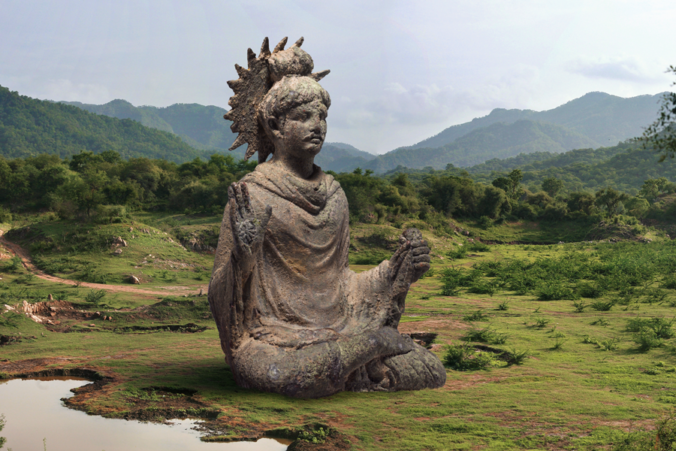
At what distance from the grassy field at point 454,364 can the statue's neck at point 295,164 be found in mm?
2488

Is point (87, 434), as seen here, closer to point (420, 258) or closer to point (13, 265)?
point (420, 258)

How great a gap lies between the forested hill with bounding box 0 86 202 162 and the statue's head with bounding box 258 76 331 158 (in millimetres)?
71875

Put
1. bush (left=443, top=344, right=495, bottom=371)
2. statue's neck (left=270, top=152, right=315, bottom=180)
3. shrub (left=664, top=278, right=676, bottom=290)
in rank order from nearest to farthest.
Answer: statue's neck (left=270, top=152, right=315, bottom=180), bush (left=443, top=344, right=495, bottom=371), shrub (left=664, top=278, right=676, bottom=290)

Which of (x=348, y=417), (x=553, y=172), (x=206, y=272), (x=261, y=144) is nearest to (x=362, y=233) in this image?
(x=206, y=272)

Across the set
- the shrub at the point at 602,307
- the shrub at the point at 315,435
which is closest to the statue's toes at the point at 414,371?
the shrub at the point at 315,435

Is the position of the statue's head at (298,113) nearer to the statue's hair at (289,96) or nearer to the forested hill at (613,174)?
the statue's hair at (289,96)

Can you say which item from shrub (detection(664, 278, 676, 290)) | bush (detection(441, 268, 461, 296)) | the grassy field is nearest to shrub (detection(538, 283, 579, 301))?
the grassy field

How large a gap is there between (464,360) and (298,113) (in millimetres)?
3894

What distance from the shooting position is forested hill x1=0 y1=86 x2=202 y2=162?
77750 mm

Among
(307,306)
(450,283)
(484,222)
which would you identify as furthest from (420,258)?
(484,222)

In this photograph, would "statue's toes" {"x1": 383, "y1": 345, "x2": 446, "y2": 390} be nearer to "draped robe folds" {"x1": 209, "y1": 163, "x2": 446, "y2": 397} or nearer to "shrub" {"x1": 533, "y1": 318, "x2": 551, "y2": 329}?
"draped robe folds" {"x1": 209, "y1": 163, "x2": 446, "y2": 397}

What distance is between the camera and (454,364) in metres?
7.19

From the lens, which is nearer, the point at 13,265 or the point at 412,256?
the point at 412,256

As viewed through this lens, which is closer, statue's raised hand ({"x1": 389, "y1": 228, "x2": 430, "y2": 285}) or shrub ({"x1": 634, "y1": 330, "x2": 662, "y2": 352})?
statue's raised hand ({"x1": 389, "y1": 228, "x2": 430, "y2": 285})
